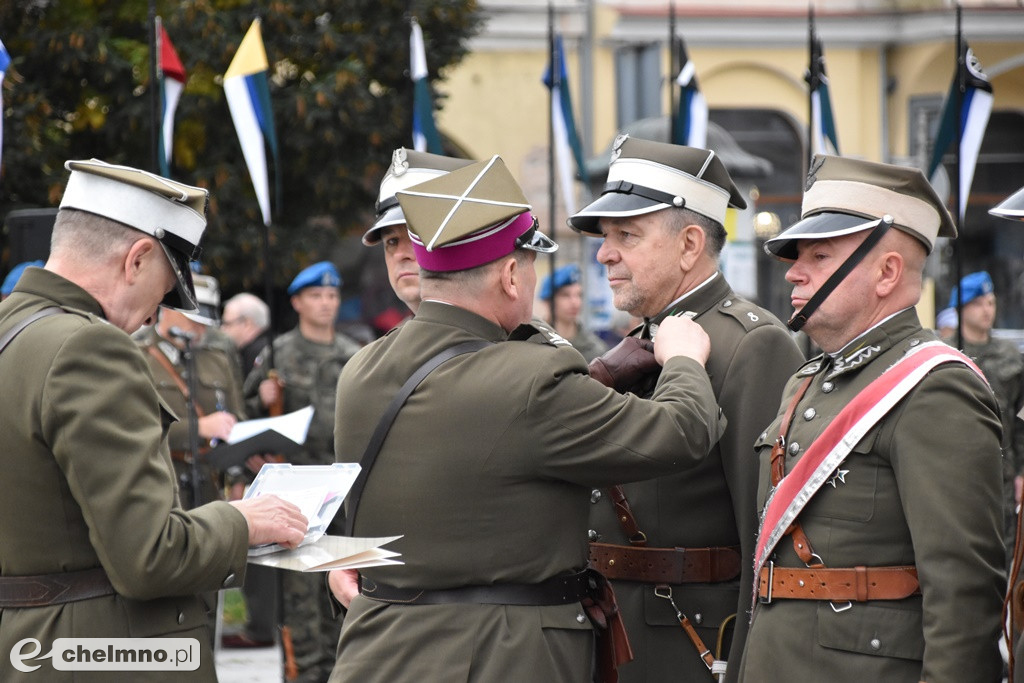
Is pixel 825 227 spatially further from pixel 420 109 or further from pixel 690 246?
pixel 420 109

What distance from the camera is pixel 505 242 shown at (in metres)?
3.35

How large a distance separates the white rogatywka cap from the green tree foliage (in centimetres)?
808

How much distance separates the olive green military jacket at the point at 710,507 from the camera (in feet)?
12.6

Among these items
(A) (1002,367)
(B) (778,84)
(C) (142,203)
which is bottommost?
(A) (1002,367)

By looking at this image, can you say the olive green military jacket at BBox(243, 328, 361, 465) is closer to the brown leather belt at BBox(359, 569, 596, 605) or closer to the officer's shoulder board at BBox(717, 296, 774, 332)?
the officer's shoulder board at BBox(717, 296, 774, 332)

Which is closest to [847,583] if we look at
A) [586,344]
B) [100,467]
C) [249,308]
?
[100,467]

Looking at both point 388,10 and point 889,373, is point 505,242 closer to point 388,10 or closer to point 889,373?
point 889,373

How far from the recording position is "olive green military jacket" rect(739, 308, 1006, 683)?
310 centimetres

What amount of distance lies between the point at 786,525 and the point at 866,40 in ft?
49.9

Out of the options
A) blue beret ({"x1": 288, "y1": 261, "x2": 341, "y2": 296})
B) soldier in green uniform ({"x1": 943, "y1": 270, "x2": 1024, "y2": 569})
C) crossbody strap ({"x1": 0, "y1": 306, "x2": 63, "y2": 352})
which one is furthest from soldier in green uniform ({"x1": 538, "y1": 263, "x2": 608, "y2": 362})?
crossbody strap ({"x1": 0, "y1": 306, "x2": 63, "y2": 352})

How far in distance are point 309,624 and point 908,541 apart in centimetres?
507

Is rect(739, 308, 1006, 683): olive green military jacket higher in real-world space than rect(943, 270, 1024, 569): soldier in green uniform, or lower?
higher

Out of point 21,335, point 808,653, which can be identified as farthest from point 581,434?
point 21,335

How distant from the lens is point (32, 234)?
21.6 ft
